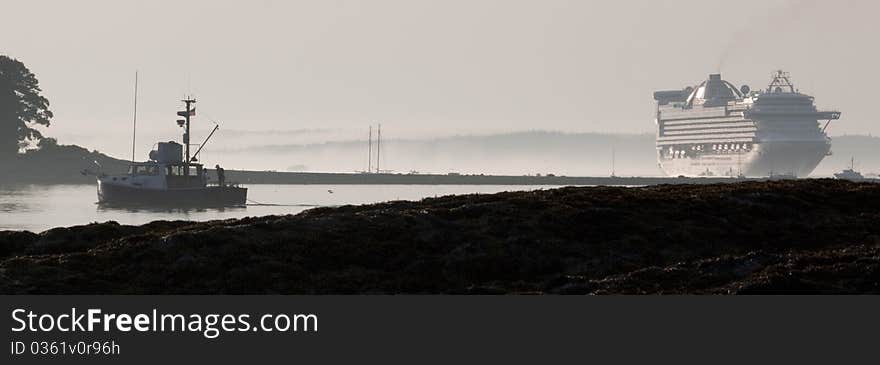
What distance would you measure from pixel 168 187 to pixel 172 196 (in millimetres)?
1202

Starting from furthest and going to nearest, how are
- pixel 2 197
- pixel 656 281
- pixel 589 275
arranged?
1. pixel 2 197
2. pixel 589 275
3. pixel 656 281

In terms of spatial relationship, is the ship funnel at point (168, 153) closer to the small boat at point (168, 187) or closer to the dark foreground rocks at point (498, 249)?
the small boat at point (168, 187)

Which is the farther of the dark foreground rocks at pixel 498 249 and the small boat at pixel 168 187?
the small boat at pixel 168 187

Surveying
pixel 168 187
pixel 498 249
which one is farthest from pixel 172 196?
pixel 498 249

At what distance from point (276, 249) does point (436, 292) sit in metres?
4.67

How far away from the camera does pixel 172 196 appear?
6599 inches

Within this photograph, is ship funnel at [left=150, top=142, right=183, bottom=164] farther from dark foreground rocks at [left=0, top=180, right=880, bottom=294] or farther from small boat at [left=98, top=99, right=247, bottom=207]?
dark foreground rocks at [left=0, top=180, right=880, bottom=294]

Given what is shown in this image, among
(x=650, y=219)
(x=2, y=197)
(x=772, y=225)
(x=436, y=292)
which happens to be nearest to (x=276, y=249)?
(x=436, y=292)

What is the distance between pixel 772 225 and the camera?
4012 centimetres

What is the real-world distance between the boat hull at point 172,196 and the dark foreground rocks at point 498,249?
126m

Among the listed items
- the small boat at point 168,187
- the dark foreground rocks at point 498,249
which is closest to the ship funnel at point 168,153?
the small boat at point 168,187

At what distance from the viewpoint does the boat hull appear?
168m

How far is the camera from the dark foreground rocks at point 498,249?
33344mm
